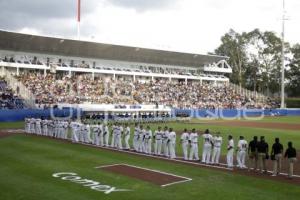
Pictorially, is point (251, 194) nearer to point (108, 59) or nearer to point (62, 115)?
point (62, 115)

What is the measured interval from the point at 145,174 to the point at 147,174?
0.08 m

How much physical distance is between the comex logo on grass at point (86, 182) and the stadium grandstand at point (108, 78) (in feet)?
107

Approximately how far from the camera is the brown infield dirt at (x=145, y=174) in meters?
15.2

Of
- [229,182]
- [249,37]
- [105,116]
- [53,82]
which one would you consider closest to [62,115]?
[105,116]

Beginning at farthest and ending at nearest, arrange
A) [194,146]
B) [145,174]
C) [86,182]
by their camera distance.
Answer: [194,146], [145,174], [86,182]

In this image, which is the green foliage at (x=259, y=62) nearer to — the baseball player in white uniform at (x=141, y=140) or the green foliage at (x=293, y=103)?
Answer: the green foliage at (x=293, y=103)

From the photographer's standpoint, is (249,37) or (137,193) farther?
(249,37)

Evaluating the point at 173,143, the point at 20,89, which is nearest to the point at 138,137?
the point at 173,143

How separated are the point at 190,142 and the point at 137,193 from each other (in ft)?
25.1

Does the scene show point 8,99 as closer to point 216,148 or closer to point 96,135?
point 96,135

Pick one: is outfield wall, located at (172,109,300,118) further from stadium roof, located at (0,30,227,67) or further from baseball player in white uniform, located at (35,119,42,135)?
baseball player in white uniform, located at (35,119,42,135)

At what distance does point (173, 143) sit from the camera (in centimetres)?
2139

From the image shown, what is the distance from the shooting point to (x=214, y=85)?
73000mm

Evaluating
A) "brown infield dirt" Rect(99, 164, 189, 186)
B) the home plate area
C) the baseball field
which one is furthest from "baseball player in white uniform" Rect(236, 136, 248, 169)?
"brown infield dirt" Rect(99, 164, 189, 186)
